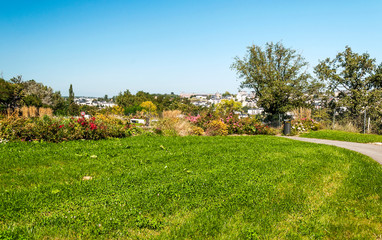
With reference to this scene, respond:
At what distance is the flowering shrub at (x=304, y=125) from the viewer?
1474cm

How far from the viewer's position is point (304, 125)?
15125 mm

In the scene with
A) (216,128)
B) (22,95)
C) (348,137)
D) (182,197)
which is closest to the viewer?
(182,197)

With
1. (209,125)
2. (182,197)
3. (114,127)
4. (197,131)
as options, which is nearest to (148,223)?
(182,197)

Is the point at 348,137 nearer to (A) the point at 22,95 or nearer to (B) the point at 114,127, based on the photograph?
(B) the point at 114,127

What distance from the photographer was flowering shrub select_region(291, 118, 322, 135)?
1474cm

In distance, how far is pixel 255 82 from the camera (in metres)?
19.0

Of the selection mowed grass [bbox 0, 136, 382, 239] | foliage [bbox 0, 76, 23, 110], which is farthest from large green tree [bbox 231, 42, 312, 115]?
foliage [bbox 0, 76, 23, 110]

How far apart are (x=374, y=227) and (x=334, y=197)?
0.93 metres

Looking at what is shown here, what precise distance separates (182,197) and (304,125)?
13540 millimetres

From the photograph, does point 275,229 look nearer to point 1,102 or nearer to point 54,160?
point 54,160

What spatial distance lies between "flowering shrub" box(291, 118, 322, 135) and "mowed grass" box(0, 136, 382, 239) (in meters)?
8.52

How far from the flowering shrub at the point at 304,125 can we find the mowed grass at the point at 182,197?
8.52m

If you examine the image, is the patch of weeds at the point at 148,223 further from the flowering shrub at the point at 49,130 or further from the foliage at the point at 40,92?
the foliage at the point at 40,92

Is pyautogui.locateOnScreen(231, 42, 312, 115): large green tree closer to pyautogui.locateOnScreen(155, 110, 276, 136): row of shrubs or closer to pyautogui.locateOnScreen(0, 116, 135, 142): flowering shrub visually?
pyautogui.locateOnScreen(155, 110, 276, 136): row of shrubs
